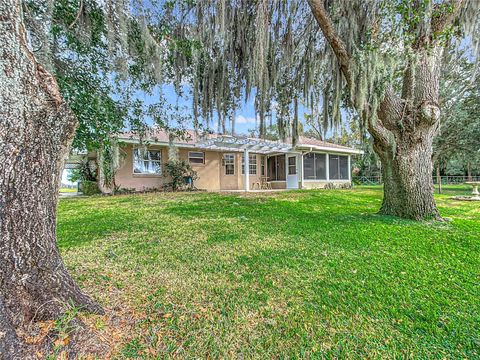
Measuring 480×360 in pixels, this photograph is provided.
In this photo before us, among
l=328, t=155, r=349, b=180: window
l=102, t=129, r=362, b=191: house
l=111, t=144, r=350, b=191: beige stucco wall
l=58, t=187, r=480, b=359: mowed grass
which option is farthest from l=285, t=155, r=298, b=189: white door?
l=58, t=187, r=480, b=359: mowed grass

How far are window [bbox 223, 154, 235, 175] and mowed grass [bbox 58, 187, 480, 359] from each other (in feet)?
30.7

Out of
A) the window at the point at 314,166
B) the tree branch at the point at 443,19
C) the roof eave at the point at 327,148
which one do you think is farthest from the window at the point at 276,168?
the tree branch at the point at 443,19

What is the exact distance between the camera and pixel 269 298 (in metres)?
2.08

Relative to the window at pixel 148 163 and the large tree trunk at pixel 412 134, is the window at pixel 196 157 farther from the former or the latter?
the large tree trunk at pixel 412 134

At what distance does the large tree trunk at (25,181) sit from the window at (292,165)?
12.7m

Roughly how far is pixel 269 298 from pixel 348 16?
4.94 metres

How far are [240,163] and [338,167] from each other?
647cm

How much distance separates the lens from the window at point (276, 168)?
14.4 m

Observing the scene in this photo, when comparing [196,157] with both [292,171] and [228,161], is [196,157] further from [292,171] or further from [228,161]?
[292,171]

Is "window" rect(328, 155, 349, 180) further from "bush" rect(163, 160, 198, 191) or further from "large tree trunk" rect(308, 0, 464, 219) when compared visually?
"large tree trunk" rect(308, 0, 464, 219)

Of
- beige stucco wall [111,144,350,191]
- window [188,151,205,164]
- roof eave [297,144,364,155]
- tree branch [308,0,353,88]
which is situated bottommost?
beige stucco wall [111,144,350,191]

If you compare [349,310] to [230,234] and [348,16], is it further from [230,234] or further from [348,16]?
[348,16]

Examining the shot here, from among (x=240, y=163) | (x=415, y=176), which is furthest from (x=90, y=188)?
(x=415, y=176)

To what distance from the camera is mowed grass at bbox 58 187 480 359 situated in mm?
1595
